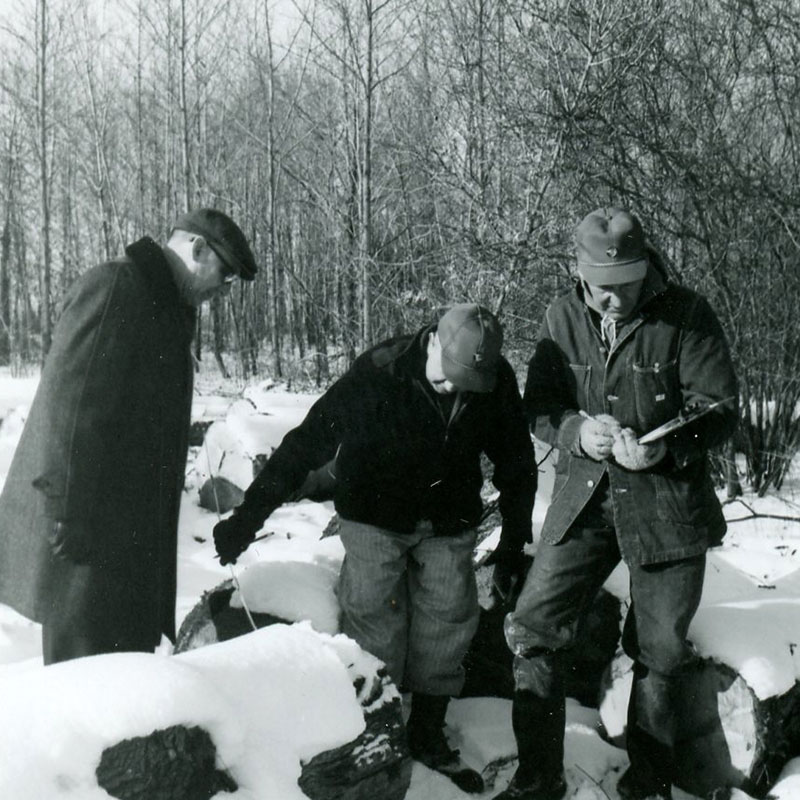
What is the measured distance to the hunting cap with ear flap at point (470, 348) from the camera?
8.98ft

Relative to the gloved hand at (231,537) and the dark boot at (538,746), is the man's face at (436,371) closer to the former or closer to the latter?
the gloved hand at (231,537)

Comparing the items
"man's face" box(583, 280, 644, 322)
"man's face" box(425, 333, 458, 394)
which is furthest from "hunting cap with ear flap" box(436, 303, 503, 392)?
"man's face" box(583, 280, 644, 322)

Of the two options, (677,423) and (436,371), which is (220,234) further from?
(677,423)

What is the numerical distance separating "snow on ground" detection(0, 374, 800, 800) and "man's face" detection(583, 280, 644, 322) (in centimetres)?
129

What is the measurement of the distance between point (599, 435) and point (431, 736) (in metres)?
1.31

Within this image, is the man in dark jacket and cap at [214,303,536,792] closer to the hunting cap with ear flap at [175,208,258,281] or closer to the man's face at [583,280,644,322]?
the man's face at [583,280,644,322]

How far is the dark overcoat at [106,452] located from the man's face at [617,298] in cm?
131

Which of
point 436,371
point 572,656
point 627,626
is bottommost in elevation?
point 572,656

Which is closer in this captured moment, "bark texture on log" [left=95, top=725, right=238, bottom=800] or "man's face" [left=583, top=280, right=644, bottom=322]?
"bark texture on log" [left=95, top=725, right=238, bottom=800]

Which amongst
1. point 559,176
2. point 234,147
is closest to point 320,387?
point 559,176

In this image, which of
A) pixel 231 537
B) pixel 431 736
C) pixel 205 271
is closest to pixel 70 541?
pixel 231 537

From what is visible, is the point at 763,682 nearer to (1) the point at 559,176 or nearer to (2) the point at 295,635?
(2) the point at 295,635

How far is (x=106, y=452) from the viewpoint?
2.41m

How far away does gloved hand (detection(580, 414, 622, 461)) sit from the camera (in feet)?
8.52
